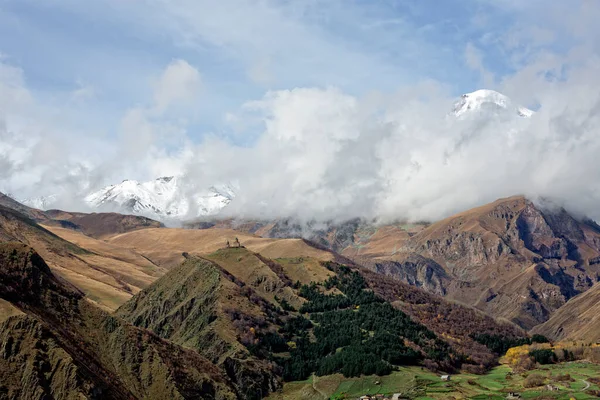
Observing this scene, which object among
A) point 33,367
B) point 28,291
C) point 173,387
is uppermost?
point 28,291

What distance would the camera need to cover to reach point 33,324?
552 ft

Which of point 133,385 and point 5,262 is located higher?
point 5,262

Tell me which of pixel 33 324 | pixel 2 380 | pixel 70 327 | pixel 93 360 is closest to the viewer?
pixel 2 380

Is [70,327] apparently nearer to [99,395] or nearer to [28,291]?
[28,291]

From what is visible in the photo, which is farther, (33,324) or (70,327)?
(70,327)

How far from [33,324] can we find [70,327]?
2881 centimetres

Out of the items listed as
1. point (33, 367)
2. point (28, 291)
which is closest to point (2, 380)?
point (33, 367)

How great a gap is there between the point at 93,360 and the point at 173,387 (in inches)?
891

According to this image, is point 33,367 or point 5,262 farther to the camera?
point 5,262

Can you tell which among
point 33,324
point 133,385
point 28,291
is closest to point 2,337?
point 33,324

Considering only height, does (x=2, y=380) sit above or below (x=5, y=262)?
below

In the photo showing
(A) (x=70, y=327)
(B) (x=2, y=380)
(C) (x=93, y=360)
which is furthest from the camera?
(A) (x=70, y=327)

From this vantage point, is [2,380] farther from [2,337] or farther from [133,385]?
[133,385]

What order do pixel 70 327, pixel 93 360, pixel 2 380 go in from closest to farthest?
1. pixel 2 380
2. pixel 93 360
3. pixel 70 327
